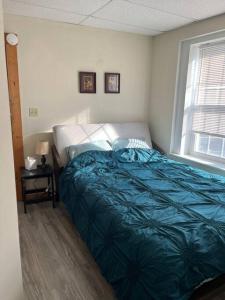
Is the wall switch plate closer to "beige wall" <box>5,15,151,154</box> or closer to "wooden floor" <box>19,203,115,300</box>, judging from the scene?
"beige wall" <box>5,15,151,154</box>

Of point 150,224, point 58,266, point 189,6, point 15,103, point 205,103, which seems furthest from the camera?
point 205,103

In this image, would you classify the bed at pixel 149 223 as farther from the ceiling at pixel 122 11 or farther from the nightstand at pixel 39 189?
the ceiling at pixel 122 11

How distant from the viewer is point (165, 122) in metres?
3.46

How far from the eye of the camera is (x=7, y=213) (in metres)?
1.03

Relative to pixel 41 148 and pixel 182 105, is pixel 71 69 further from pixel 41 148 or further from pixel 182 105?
pixel 182 105

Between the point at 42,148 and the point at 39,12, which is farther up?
the point at 39,12

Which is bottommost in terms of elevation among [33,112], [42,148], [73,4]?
[42,148]

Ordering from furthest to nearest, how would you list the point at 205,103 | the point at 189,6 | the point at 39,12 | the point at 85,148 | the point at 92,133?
the point at 92,133 → the point at 205,103 → the point at 85,148 → the point at 39,12 → the point at 189,6

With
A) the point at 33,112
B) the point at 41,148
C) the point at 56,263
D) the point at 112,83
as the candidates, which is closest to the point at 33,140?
the point at 41,148

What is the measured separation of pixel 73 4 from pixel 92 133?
151 cm

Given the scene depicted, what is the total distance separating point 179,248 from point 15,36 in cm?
274

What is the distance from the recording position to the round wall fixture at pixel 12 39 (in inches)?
103

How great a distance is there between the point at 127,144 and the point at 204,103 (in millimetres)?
1157

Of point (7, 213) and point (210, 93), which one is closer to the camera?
point (7, 213)
